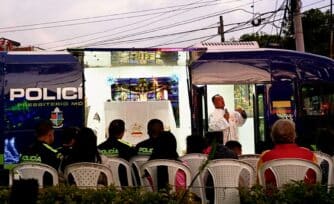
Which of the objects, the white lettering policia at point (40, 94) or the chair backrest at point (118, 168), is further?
the white lettering policia at point (40, 94)

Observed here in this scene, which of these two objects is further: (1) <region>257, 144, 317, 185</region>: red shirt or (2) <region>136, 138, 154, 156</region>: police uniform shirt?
(2) <region>136, 138, 154, 156</region>: police uniform shirt

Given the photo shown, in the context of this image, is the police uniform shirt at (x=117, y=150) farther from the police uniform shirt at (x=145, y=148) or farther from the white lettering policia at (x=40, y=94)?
the white lettering policia at (x=40, y=94)

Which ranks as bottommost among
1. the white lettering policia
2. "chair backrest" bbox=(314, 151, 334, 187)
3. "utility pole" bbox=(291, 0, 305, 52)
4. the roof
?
"chair backrest" bbox=(314, 151, 334, 187)

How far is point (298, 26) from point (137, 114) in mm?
8793

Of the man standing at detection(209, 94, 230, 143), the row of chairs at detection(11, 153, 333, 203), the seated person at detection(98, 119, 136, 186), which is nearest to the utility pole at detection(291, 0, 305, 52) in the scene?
the man standing at detection(209, 94, 230, 143)

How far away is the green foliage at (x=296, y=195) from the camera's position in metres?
4.96

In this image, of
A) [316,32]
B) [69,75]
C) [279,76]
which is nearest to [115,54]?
[69,75]

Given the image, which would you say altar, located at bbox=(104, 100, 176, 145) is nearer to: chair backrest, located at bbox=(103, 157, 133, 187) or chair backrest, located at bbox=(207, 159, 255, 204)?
chair backrest, located at bbox=(103, 157, 133, 187)

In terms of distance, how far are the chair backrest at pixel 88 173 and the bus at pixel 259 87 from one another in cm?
497

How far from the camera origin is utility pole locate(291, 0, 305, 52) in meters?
18.4

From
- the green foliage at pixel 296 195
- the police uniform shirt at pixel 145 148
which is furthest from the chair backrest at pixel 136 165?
the green foliage at pixel 296 195

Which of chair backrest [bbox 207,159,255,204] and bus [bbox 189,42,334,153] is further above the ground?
bus [bbox 189,42,334,153]

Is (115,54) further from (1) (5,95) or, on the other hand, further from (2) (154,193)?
(2) (154,193)

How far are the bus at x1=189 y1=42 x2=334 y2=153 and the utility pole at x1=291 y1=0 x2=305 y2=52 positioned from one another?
23.0ft
